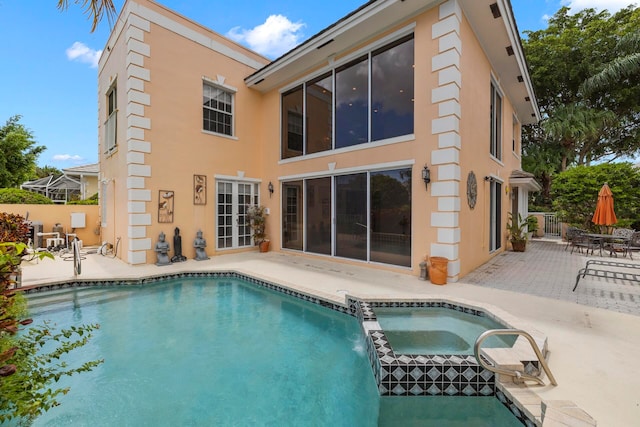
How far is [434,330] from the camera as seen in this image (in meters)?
4.50

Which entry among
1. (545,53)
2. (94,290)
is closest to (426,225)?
(94,290)

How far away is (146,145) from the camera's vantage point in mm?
8555

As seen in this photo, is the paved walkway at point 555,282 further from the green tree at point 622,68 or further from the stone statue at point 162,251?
the green tree at point 622,68

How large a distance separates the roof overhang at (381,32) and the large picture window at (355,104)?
0.51 meters

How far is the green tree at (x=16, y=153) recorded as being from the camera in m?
19.7

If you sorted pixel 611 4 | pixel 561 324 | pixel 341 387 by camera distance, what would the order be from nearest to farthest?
1. pixel 341 387
2. pixel 561 324
3. pixel 611 4

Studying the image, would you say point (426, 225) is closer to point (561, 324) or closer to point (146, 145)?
point (561, 324)

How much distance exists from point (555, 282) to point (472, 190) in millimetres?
2780

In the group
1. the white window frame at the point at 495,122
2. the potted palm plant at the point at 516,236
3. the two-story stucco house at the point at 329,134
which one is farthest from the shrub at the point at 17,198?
the potted palm plant at the point at 516,236

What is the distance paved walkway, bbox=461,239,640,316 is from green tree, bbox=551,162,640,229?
14.3ft

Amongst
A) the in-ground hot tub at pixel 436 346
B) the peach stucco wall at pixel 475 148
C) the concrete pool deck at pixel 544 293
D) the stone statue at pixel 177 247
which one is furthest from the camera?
the stone statue at pixel 177 247

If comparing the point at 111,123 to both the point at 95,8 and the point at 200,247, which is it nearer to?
the point at 200,247

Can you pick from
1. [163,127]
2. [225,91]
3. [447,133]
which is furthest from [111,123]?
[447,133]

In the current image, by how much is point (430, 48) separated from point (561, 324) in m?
6.19
